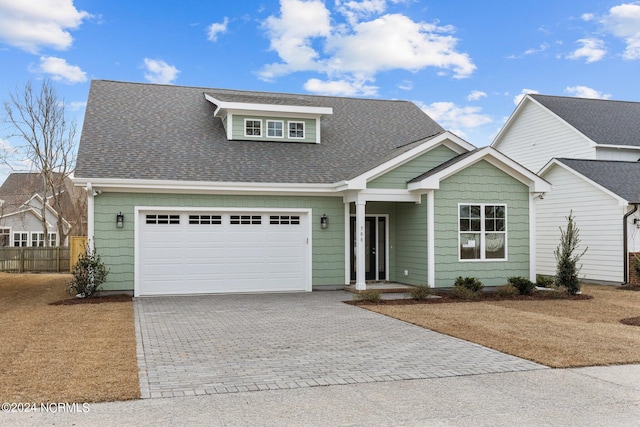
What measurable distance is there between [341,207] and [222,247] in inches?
137

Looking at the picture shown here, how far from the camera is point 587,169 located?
18.9 meters

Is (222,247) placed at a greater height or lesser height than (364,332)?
greater

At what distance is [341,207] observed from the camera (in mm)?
16172

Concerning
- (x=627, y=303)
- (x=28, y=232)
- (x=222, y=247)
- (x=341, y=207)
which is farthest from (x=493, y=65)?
(x=28, y=232)

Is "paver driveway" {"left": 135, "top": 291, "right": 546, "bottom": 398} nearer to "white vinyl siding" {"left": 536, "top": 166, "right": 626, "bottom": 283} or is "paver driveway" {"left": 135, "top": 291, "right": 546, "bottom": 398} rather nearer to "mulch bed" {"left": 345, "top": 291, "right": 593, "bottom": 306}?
"mulch bed" {"left": 345, "top": 291, "right": 593, "bottom": 306}

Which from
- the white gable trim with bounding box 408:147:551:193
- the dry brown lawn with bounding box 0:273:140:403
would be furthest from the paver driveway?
the white gable trim with bounding box 408:147:551:193

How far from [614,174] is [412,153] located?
796 cm

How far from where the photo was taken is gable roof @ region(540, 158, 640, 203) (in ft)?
57.1

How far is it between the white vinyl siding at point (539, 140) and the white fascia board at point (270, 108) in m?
11.0

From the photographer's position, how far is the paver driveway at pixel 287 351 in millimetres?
6297

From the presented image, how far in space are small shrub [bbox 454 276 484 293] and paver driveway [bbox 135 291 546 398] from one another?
144 inches

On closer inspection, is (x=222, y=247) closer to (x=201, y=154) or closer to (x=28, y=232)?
(x=201, y=154)

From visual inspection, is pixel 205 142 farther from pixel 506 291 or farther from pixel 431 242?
pixel 506 291

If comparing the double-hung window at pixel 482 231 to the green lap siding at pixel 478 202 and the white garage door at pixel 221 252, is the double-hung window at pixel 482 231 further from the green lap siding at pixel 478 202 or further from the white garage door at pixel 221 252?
the white garage door at pixel 221 252
